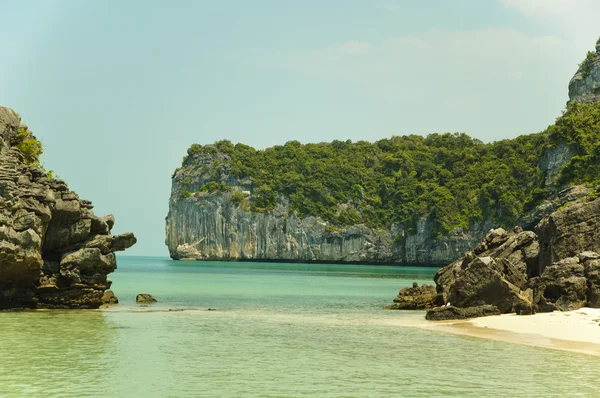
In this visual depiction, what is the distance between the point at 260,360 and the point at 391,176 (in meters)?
113

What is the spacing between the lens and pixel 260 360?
51.1 ft

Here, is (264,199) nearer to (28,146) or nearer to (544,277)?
(28,146)

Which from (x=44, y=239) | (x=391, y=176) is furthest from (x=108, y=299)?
(x=391, y=176)

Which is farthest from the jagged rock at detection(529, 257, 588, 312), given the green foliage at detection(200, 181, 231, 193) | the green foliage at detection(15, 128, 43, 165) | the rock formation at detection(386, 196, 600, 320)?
the green foliage at detection(200, 181, 231, 193)

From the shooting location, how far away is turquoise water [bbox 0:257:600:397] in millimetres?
12445

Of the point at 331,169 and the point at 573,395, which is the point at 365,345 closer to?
the point at 573,395

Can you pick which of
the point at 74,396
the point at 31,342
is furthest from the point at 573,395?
the point at 31,342

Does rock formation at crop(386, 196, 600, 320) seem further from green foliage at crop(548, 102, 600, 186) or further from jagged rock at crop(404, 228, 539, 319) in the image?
green foliage at crop(548, 102, 600, 186)

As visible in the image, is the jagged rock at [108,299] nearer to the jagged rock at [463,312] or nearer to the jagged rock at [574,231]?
the jagged rock at [463,312]

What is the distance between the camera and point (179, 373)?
45.6 feet

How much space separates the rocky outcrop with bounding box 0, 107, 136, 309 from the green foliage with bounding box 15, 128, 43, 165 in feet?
0.17

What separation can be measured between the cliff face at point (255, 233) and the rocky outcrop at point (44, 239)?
88335 mm

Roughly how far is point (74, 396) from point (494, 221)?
9573 centimetres

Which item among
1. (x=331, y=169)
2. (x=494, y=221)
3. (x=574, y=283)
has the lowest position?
(x=574, y=283)
